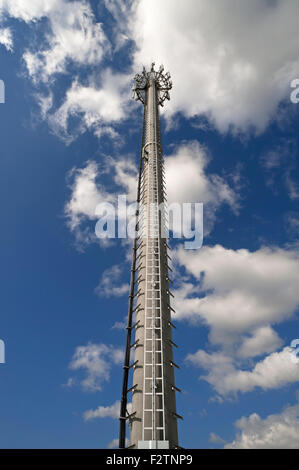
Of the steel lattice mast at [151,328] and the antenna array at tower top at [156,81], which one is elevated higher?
the antenna array at tower top at [156,81]

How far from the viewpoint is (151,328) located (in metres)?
37.4

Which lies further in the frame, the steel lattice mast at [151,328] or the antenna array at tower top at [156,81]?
the antenna array at tower top at [156,81]

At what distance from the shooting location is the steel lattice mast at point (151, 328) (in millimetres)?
31016

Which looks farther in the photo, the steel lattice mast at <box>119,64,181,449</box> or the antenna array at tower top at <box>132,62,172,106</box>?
the antenna array at tower top at <box>132,62,172,106</box>

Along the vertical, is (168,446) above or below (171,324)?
below

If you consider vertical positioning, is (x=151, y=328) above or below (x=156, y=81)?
below

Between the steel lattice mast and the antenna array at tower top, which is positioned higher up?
the antenna array at tower top

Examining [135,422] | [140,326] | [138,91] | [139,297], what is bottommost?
[135,422]

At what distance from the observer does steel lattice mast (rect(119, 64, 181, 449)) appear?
31.0 m
